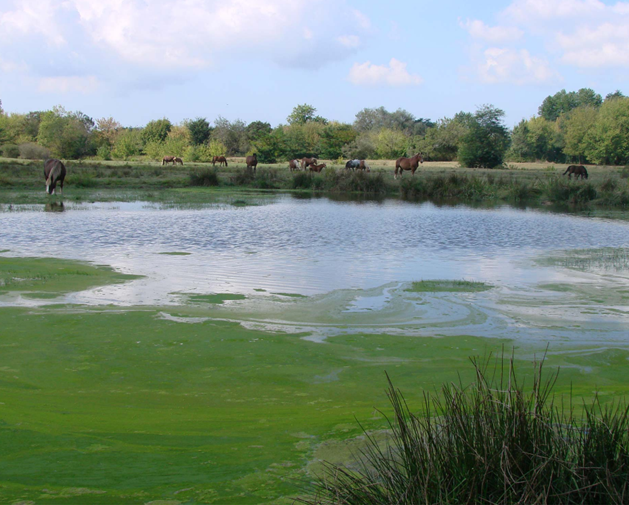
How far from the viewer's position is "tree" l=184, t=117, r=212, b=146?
270 ft

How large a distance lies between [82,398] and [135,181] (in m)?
29.4

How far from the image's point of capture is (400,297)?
770 centimetres

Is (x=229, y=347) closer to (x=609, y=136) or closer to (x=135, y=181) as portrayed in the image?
(x=135, y=181)

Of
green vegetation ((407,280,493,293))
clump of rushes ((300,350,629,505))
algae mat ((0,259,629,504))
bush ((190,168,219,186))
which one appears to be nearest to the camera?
clump of rushes ((300,350,629,505))

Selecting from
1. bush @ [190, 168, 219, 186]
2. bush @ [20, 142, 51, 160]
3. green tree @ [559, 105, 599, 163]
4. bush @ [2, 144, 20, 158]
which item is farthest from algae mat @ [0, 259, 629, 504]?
green tree @ [559, 105, 599, 163]

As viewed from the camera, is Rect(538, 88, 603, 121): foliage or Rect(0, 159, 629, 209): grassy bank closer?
Rect(0, 159, 629, 209): grassy bank

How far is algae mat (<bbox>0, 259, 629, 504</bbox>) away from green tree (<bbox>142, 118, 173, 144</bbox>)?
7791 centimetres

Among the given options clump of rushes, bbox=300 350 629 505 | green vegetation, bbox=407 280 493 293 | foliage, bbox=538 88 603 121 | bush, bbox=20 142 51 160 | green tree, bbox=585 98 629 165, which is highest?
foliage, bbox=538 88 603 121

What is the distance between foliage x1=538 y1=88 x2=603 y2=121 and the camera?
130 meters

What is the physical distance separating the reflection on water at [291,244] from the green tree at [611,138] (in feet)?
178

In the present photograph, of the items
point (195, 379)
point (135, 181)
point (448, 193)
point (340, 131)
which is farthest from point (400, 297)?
point (340, 131)

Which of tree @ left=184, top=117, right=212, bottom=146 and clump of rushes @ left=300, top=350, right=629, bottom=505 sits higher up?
tree @ left=184, top=117, right=212, bottom=146

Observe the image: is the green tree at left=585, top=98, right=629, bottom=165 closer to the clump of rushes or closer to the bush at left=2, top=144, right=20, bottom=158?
the bush at left=2, top=144, right=20, bottom=158

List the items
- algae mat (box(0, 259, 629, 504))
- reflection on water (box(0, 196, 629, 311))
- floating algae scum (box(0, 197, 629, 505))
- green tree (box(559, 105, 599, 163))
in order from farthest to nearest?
green tree (box(559, 105, 599, 163))
reflection on water (box(0, 196, 629, 311))
floating algae scum (box(0, 197, 629, 505))
algae mat (box(0, 259, 629, 504))
